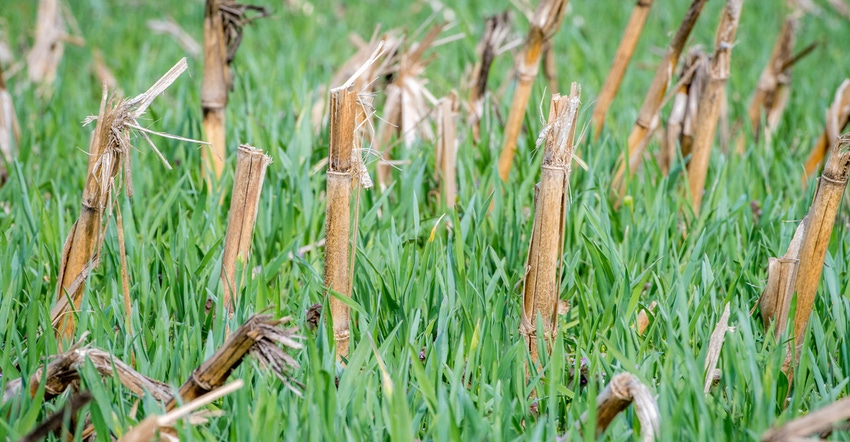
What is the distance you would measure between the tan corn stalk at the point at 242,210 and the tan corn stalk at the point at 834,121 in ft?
5.04

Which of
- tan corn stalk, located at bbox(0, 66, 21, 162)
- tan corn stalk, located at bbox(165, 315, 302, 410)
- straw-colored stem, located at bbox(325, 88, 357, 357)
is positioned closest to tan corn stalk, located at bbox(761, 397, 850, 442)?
tan corn stalk, located at bbox(165, 315, 302, 410)

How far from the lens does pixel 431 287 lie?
1.40m

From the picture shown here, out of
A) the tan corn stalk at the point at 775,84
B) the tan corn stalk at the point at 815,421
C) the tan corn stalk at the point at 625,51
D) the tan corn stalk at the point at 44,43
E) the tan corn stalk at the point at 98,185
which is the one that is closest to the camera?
the tan corn stalk at the point at 815,421

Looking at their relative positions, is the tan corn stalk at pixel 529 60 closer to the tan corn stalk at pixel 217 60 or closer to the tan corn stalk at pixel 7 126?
the tan corn stalk at pixel 217 60

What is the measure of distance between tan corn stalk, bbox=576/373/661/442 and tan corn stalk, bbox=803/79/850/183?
1390 millimetres

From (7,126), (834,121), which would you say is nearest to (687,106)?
(834,121)

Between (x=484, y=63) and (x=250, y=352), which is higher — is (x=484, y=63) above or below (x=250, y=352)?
above

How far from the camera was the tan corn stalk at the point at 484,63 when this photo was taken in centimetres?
223

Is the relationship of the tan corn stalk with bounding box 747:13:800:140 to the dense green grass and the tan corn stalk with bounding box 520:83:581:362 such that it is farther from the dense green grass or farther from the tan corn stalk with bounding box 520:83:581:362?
the tan corn stalk with bounding box 520:83:581:362

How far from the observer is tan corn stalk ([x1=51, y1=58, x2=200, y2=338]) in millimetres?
1140

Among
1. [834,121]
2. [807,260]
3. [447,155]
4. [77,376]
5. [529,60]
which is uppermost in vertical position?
[529,60]

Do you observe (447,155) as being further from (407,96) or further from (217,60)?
(217,60)

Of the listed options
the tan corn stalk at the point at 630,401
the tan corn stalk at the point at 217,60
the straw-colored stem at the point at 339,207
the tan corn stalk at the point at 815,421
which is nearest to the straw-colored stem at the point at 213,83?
the tan corn stalk at the point at 217,60

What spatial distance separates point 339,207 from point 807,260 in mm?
744
